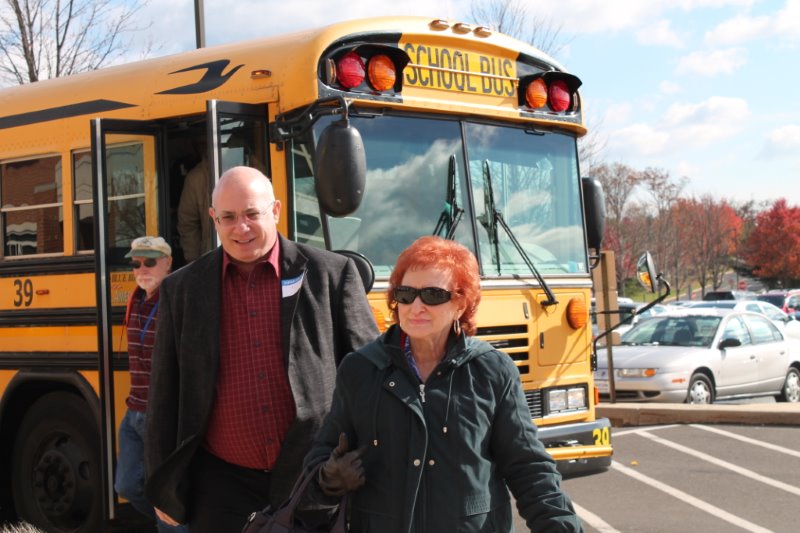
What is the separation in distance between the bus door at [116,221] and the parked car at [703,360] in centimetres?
792

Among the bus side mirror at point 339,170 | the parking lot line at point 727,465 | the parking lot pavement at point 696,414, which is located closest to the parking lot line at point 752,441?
the parking lot pavement at point 696,414

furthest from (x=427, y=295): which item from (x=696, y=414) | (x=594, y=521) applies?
(x=696, y=414)

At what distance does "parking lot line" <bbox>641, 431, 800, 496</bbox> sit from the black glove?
5.86 m

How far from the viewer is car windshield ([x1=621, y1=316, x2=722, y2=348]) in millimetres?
12703

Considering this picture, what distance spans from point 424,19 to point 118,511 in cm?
313

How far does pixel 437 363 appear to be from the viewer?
282 cm

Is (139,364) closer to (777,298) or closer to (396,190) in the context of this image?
(396,190)

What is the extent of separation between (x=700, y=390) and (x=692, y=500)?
16.4ft

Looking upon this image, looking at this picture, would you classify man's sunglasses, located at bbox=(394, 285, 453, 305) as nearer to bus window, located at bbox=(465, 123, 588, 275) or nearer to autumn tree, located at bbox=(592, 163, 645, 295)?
bus window, located at bbox=(465, 123, 588, 275)

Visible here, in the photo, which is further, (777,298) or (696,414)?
(777,298)

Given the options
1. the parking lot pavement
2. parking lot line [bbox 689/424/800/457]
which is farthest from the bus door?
the parking lot pavement

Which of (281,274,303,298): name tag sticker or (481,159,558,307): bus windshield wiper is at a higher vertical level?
(481,159,558,307): bus windshield wiper

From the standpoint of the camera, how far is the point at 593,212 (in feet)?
21.9

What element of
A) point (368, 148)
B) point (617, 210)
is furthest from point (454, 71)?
point (617, 210)
